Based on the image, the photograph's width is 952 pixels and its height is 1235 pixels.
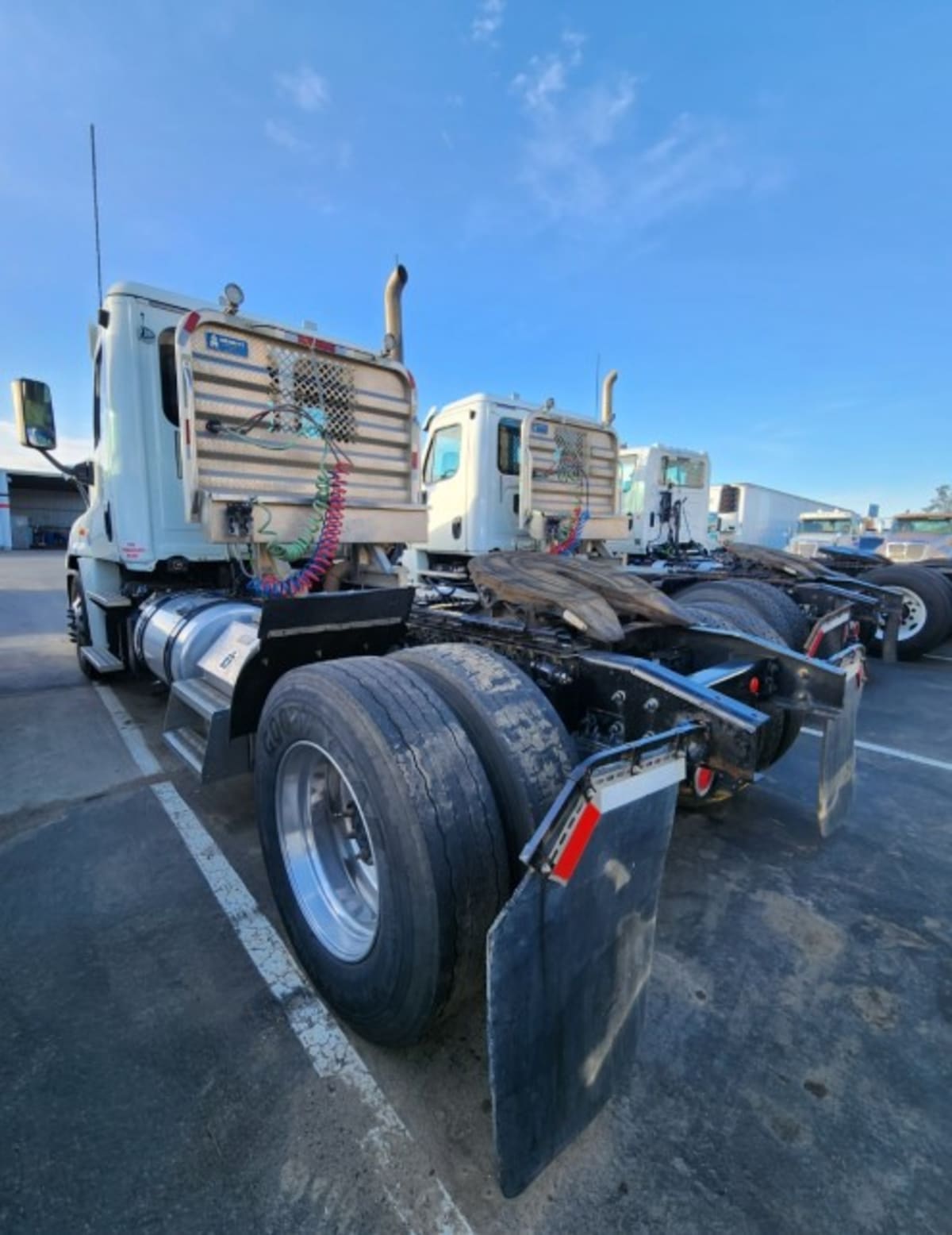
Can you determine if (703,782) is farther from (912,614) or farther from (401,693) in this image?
(912,614)

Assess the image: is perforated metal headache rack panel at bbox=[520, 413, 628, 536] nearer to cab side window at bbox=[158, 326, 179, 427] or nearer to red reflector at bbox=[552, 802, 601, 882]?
cab side window at bbox=[158, 326, 179, 427]

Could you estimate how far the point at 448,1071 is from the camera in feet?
6.23

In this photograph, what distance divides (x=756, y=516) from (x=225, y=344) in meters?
26.0

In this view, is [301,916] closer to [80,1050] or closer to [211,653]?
[80,1050]

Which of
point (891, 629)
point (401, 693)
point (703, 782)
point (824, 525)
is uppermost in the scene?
point (824, 525)

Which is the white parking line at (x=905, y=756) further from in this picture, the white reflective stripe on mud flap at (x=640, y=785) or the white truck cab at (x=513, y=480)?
the white reflective stripe on mud flap at (x=640, y=785)

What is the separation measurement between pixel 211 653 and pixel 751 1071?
3.24 m

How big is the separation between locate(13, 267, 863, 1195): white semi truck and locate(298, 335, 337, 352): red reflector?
2 cm

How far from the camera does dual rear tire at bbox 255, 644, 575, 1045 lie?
1.69 meters

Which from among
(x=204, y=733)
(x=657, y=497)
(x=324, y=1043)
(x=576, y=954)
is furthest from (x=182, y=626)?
(x=657, y=497)

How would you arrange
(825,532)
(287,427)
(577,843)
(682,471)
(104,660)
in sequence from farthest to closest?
(825,532) → (682,471) → (104,660) → (287,427) → (577,843)

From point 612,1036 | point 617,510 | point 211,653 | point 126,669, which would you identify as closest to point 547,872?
point 612,1036

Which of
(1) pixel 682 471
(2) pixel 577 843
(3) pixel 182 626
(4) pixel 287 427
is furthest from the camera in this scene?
(1) pixel 682 471

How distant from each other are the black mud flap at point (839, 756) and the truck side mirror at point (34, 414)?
619 cm
